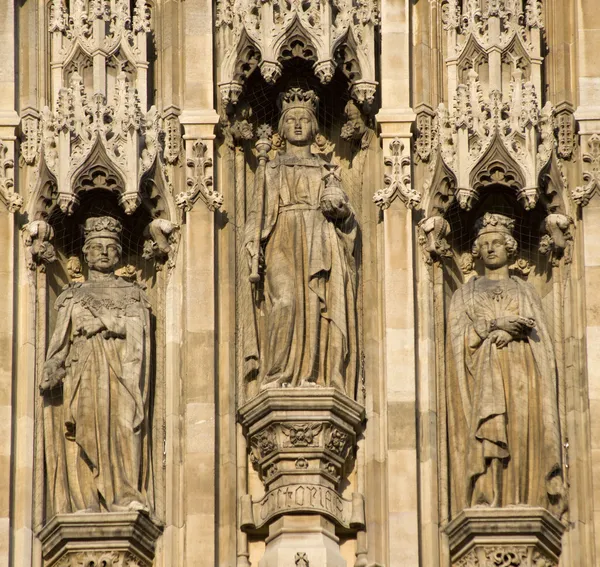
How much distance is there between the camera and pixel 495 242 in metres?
24.4

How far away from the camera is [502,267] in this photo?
80.0 ft

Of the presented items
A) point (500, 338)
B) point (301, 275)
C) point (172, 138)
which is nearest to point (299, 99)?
point (172, 138)

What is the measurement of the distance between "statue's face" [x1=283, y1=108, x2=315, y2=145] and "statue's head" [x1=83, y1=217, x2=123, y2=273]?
60.1 inches

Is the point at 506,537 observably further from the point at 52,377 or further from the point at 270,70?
the point at 270,70

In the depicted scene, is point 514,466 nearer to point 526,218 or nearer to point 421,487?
point 421,487

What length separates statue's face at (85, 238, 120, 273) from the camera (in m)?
24.3

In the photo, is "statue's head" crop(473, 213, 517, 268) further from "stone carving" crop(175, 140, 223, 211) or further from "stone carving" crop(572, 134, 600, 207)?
"stone carving" crop(175, 140, 223, 211)

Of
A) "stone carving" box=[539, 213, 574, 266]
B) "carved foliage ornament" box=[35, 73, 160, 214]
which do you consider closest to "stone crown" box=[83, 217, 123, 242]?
"carved foliage ornament" box=[35, 73, 160, 214]

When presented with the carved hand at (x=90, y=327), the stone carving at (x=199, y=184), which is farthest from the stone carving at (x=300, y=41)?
the carved hand at (x=90, y=327)

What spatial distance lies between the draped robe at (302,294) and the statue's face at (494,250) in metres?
1.00

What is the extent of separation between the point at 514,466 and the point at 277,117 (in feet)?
11.5

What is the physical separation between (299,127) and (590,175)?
2275 mm

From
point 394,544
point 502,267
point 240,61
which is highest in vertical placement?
point 240,61

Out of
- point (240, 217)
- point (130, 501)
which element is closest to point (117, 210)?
point (240, 217)
